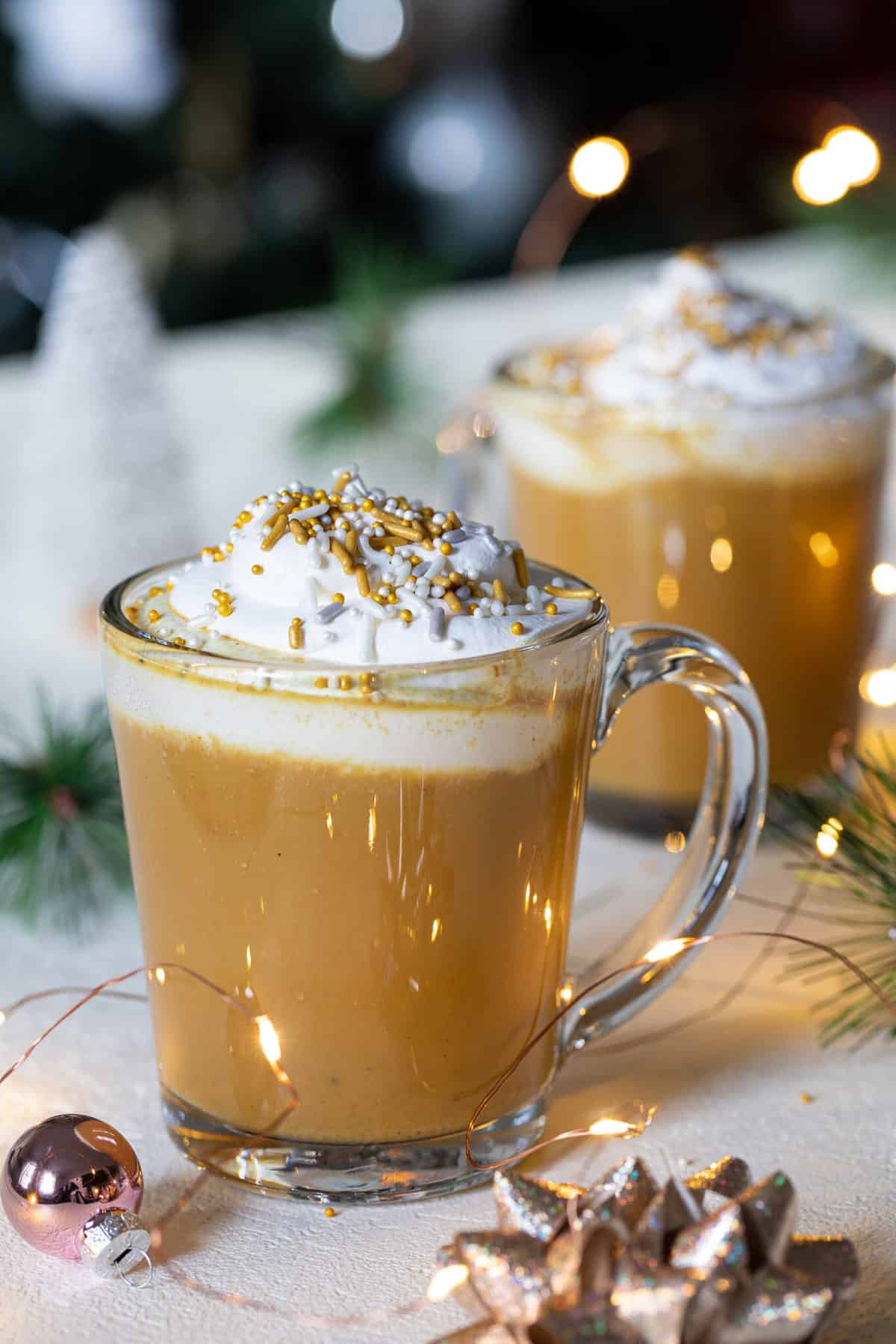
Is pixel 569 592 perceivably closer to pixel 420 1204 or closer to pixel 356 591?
pixel 356 591

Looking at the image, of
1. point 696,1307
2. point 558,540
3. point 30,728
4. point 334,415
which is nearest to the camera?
point 696,1307

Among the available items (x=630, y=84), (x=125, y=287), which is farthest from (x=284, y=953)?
(x=630, y=84)

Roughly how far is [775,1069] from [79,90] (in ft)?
6.69

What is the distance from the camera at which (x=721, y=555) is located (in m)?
1.05

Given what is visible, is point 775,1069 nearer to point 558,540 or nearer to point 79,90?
point 558,540

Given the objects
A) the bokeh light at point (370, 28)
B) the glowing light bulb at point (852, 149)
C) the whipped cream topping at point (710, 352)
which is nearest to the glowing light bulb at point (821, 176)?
the glowing light bulb at point (852, 149)

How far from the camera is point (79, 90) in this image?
2334 mm

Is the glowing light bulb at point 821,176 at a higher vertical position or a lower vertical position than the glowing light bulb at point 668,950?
higher

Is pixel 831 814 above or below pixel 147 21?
below

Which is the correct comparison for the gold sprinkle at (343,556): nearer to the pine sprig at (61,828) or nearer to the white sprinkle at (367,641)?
the white sprinkle at (367,641)

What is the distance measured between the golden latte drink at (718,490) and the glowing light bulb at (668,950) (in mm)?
351

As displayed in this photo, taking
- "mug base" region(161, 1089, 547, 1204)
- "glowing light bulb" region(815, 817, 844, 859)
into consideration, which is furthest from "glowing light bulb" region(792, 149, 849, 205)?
"mug base" region(161, 1089, 547, 1204)

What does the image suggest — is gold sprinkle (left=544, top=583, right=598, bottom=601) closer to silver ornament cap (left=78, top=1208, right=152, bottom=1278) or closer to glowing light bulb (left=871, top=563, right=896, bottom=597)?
silver ornament cap (left=78, top=1208, right=152, bottom=1278)

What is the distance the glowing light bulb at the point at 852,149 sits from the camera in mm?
1270
